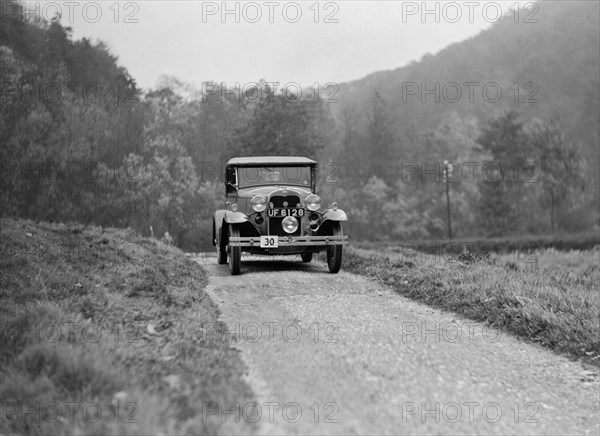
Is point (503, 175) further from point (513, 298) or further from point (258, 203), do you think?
point (513, 298)

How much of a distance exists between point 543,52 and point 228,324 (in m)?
79.1

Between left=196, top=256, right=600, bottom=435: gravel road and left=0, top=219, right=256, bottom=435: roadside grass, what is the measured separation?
1.00 feet

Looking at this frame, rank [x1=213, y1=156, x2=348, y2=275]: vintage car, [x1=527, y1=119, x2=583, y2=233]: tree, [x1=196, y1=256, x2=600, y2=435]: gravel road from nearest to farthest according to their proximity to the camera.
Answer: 1. [x1=196, y1=256, x2=600, y2=435]: gravel road
2. [x1=213, y1=156, x2=348, y2=275]: vintage car
3. [x1=527, y1=119, x2=583, y2=233]: tree

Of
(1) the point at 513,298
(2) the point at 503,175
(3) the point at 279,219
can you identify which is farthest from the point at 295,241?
(2) the point at 503,175

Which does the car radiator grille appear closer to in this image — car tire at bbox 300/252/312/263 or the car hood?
the car hood

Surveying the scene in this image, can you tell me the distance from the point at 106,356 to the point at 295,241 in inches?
240

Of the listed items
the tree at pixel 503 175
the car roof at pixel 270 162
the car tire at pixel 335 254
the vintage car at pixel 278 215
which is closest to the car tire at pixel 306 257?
the vintage car at pixel 278 215

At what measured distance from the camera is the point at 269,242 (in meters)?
9.74

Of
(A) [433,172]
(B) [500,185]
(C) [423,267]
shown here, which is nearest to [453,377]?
(C) [423,267]

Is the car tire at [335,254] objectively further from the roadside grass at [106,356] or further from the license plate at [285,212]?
the roadside grass at [106,356]

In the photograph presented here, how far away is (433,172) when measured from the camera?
163 ft

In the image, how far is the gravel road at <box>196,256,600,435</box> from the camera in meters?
3.52

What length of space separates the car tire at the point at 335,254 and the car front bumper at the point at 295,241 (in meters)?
0.17

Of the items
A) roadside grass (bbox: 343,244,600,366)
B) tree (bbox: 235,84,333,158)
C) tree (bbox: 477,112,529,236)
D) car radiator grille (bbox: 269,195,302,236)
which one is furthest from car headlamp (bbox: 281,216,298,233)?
tree (bbox: 477,112,529,236)
